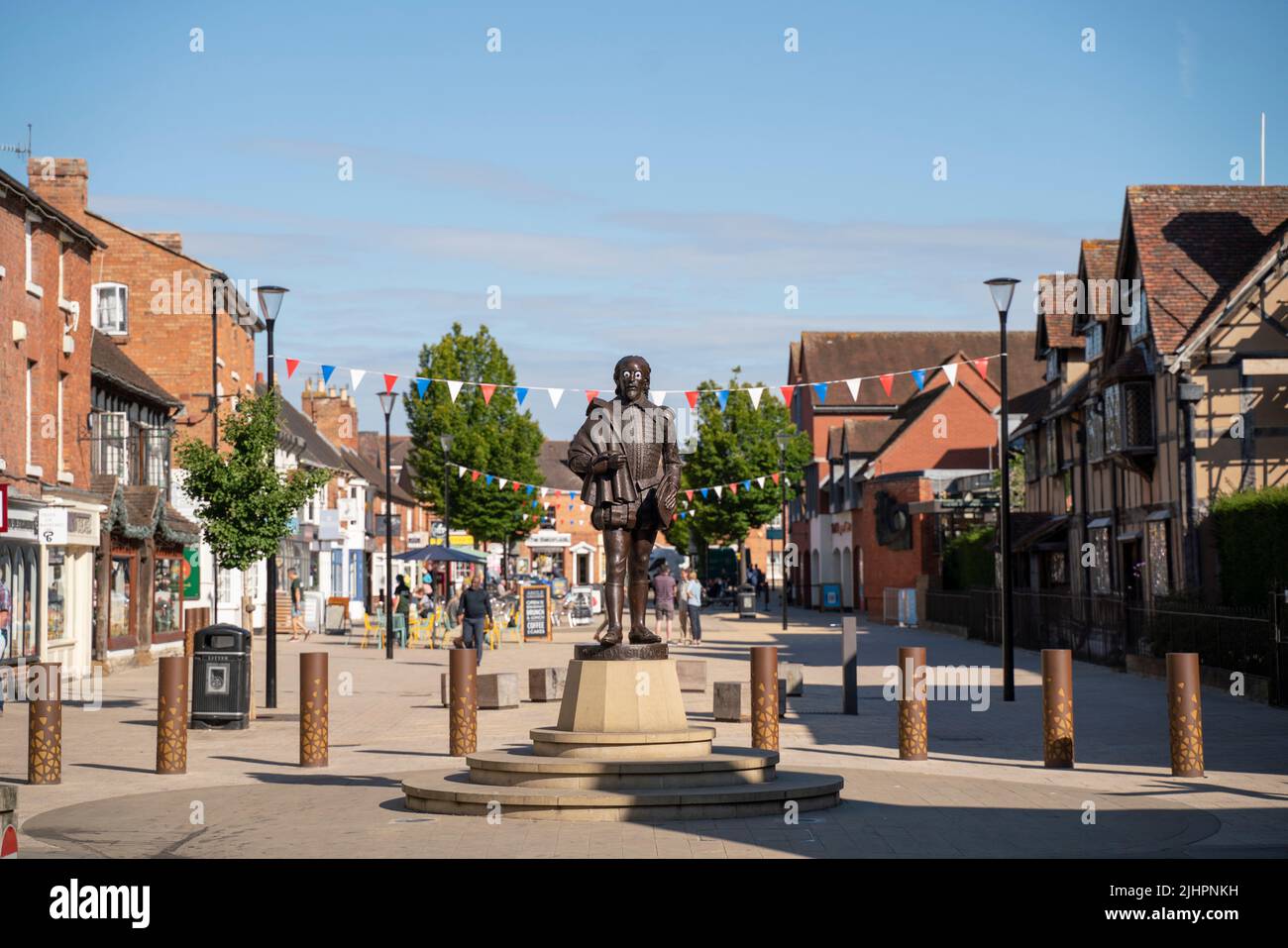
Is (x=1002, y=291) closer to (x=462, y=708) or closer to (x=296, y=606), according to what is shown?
(x=462, y=708)

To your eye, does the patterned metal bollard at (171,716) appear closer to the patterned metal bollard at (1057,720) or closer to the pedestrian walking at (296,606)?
the patterned metal bollard at (1057,720)

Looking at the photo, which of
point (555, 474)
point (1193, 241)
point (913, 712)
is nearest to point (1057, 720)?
point (913, 712)

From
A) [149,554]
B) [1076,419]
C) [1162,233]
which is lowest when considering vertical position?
[149,554]

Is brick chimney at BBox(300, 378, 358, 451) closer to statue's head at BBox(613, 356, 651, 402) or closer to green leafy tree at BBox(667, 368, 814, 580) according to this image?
green leafy tree at BBox(667, 368, 814, 580)

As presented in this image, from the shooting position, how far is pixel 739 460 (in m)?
77.0

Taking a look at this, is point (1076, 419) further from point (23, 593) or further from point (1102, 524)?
point (23, 593)

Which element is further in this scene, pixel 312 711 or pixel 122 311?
pixel 122 311

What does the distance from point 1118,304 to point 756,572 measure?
155 feet

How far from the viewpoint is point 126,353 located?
43.4m

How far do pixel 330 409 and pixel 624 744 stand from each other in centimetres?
6659

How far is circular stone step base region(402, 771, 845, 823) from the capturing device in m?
11.9
